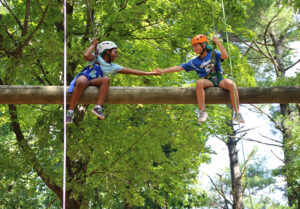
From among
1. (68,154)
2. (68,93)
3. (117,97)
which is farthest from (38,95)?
(68,154)

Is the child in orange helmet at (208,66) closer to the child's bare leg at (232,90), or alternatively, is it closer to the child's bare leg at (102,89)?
the child's bare leg at (232,90)

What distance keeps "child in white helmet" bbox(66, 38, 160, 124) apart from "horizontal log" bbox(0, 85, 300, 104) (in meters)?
0.10

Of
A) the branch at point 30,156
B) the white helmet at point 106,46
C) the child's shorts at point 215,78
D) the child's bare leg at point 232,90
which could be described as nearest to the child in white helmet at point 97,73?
the white helmet at point 106,46

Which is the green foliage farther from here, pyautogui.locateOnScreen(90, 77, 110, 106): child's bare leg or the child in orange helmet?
the child in orange helmet

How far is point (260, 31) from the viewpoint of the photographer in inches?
707

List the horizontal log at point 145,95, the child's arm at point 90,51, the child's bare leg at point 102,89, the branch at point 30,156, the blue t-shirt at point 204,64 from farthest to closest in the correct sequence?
the branch at point 30,156 < the blue t-shirt at point 204,64 < the child's arm at point 90,51 < the child's bare leg at point 102,89 < the horizontal log at point 145,95

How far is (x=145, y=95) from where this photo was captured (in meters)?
5.12

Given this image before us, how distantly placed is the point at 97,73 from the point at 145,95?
954 millimetres

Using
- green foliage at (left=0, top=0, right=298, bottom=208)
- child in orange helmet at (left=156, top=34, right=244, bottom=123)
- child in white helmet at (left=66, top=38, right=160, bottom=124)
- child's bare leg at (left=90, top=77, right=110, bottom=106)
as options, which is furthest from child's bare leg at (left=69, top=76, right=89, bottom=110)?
green foliage at (left=0, top=0, right=298, bottom=208)

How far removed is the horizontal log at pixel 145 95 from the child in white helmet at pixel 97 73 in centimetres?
10

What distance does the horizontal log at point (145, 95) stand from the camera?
16.5ft

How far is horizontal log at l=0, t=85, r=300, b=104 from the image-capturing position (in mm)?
Answer: 5023

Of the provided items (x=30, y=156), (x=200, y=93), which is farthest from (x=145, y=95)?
(x=30, y=156)

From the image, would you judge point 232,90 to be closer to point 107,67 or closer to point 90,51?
point 107,67
